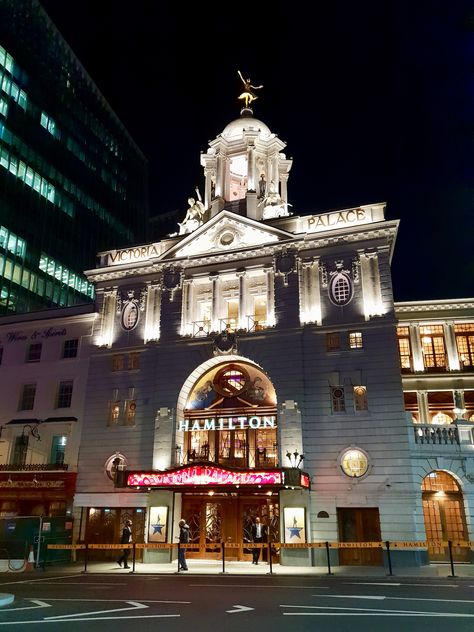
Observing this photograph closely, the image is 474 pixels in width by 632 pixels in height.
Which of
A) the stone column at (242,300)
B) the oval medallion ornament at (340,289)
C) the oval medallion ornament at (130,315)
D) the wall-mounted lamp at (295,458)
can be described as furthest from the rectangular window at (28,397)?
the oval medallion ornament at (340,289)

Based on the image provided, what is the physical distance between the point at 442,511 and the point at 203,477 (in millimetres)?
12564

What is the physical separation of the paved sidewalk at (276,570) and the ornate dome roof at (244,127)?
30143 millimetres

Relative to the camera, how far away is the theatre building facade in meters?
27.6

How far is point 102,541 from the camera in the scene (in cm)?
3173

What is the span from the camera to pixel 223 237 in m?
35.8

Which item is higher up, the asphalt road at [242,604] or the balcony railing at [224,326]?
the balcony railing at [224,326]

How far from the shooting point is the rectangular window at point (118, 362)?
35281 mm

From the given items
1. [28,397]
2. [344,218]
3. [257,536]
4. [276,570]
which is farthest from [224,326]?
[28,397]

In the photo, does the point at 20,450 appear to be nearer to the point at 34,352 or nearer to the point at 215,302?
the point at 34,352

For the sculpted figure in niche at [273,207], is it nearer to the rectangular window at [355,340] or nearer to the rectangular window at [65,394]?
the rectangular window at [355,340]

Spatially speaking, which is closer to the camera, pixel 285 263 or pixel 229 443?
pixel 229 443

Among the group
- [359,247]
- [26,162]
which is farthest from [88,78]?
[359,247]

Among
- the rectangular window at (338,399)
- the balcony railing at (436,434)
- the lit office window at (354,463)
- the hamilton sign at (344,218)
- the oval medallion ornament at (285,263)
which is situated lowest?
the lit office window at (354,463)

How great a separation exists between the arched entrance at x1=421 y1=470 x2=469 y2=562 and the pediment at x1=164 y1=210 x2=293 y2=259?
1705 cm
